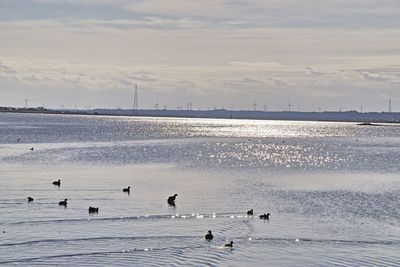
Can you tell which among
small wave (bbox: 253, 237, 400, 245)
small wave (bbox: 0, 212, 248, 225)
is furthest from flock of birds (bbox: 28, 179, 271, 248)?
small wave (bbox: 253, 237, 400, 245)

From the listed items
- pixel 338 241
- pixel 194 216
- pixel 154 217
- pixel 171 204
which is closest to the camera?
pixel 338 241

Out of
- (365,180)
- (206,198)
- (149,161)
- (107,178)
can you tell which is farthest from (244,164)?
(206,198)

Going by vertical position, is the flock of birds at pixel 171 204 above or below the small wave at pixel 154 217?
above

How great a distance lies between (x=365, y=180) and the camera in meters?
65.6

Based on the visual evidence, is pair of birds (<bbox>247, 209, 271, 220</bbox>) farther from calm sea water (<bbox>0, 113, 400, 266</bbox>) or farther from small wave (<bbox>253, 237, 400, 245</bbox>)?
small wave (<bbox>253, 237, 400, 245</bbox>)

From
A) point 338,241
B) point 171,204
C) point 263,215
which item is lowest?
point 338,241

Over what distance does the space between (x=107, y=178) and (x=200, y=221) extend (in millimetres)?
23135

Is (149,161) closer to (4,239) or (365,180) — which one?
(365,180)

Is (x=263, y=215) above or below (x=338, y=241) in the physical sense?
above

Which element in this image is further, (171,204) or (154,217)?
(171,204)

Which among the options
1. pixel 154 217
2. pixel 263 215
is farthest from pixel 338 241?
pixel 154 217

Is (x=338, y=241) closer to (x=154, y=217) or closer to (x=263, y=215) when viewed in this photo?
(x=263, y=215)

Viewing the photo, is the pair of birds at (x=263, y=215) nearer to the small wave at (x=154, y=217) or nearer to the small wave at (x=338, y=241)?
the small wave at (x=154, y=217)

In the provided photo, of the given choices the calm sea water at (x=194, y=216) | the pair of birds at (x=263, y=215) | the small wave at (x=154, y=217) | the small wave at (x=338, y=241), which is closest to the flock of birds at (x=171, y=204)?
the pair of birds at (x=263, y=215)
